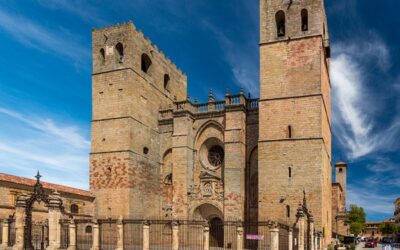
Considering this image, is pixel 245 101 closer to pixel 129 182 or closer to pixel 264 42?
pixel 264 42

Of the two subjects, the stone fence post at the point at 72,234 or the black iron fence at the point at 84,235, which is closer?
the stone fence post at the point at 72,234

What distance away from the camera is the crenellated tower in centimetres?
2452

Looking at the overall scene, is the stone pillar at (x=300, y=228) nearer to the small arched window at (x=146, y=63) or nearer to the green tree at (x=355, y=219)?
the small arched window at (x=146, y=63)

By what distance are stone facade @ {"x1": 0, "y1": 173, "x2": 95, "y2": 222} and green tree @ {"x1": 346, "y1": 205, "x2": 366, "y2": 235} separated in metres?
33.2

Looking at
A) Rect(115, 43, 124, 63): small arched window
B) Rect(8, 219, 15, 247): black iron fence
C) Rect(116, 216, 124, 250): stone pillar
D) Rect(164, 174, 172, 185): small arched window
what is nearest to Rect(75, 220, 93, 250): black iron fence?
Rect(8, 219, 15, 247): black iron fence

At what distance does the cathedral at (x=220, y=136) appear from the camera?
21.5 meters

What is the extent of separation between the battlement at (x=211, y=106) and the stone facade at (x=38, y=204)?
24.9ft

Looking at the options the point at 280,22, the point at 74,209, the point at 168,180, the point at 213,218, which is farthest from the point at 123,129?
the point at 280,22

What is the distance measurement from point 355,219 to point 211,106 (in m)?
32.2

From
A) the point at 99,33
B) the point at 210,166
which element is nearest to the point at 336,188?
the point at 210,166

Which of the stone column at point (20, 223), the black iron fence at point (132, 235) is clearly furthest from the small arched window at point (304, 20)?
the stone column at point (20, 223)

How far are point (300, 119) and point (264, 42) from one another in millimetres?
5020

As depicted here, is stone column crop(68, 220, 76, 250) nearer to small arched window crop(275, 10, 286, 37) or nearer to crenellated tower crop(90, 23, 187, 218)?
crenellated tower crop(90, 23, 187, 218)

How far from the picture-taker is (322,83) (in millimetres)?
22312
